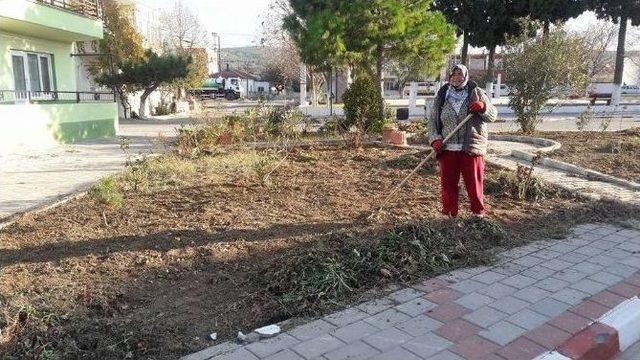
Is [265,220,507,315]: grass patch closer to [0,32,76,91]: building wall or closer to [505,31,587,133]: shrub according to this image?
[505,31,587,133]: shrub

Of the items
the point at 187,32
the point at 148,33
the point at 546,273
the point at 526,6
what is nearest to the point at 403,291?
the point at 546,273

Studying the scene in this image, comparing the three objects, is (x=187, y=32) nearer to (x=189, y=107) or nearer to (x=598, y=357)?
(x=189, y=107)

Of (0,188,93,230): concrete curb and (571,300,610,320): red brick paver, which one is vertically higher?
(0,188,93,230): concrete curb

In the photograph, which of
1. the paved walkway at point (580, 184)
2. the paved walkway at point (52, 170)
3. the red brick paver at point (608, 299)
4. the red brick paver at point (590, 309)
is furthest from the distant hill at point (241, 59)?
the red brick paver at point (590, 309)

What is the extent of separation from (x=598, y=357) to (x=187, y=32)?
40.3 meters

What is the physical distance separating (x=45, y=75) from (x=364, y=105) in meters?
10.2

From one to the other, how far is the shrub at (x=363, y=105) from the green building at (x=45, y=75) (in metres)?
7.71

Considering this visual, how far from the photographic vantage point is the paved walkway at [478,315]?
2.83 metres

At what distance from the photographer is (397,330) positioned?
3.05 meters

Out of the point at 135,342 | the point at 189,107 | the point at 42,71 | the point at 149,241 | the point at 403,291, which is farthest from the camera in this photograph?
the point at 189,107

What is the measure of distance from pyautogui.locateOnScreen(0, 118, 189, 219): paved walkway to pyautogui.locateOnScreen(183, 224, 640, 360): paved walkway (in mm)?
4628

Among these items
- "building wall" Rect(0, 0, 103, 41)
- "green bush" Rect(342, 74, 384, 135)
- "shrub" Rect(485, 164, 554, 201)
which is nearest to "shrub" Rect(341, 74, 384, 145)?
"green bush" Rect(342, 74, 384, 135)

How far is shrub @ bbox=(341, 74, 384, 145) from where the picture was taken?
1161cm

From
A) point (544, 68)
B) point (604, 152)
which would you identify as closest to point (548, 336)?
point (604, 152)
